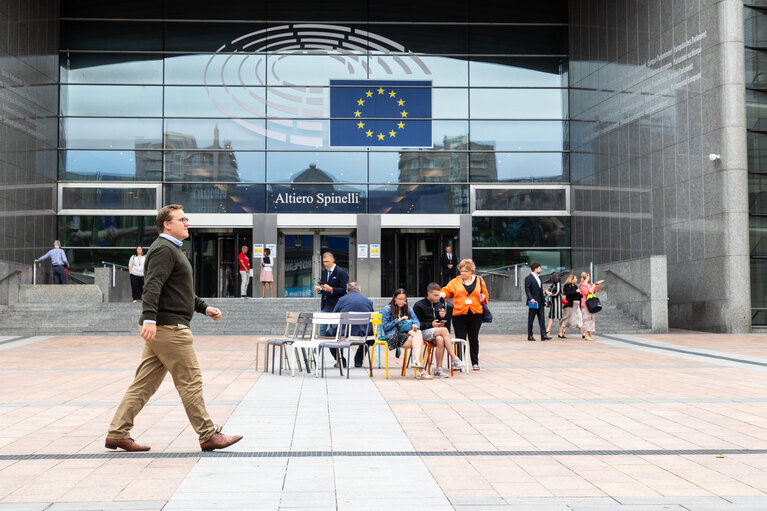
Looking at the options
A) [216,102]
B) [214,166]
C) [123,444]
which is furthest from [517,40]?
[123,444]

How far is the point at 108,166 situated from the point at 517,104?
49.1 ft

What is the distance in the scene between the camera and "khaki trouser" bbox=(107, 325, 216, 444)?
599cm

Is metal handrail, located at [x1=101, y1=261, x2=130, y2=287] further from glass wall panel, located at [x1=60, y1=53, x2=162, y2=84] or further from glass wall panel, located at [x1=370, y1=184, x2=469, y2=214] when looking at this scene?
glass wall panel, located at [x1=370, y1=184, x2=469, y2=214]

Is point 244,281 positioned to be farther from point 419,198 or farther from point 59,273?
point 419,198

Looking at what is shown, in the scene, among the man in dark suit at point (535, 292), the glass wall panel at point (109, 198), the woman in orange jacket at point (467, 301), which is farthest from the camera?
the glass wall panel at point (109, 198)

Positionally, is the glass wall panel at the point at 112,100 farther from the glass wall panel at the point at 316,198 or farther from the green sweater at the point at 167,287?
the green sweater at the point at 167,287

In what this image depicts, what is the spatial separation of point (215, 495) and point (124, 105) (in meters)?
28.0

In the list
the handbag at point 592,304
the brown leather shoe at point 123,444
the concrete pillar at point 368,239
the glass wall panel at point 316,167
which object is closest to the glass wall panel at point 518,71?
the glass wall panel at point 316,167

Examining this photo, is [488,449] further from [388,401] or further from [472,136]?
[472,136]

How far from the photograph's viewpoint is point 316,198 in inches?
1195

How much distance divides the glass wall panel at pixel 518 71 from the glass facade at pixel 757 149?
9934mm

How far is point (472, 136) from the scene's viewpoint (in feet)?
102

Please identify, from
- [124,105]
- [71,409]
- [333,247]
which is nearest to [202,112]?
→ [124,105]

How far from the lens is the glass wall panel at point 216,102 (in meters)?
30.7
